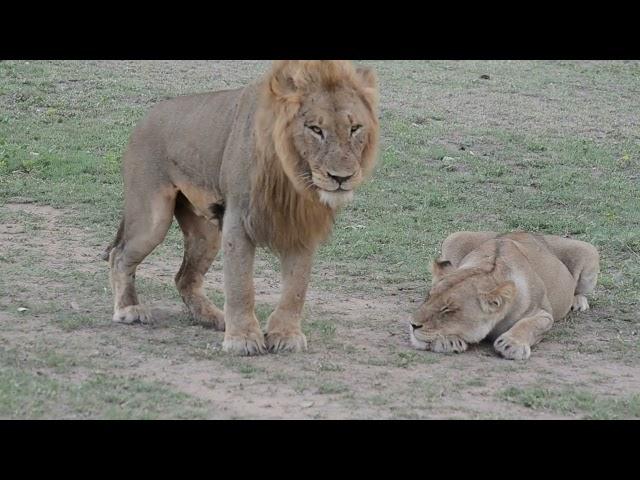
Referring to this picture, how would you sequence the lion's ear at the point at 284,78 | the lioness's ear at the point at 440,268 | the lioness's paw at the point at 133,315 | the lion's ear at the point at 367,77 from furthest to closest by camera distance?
the lioness's ear at the point at 440,268
the lioness's paw at the point at 133,315
the lion's ear at the point at 367,77
the lion's ear at the point at 284,78

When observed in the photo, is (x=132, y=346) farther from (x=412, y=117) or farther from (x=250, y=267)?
(x=412, y=117)

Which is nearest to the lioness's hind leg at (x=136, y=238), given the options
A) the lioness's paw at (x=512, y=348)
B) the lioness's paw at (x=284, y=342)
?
Answer: the lioness's paw at (x=284, y=342)

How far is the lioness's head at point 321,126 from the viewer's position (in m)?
5.31

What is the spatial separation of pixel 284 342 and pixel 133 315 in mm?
998

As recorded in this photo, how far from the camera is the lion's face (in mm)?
5297

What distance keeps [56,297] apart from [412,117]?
6.13m

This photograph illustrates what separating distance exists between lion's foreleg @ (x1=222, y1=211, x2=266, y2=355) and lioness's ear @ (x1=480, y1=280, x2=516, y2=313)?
123 cm

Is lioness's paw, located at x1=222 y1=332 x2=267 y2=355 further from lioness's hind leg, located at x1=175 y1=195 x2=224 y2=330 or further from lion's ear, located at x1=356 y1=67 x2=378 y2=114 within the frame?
lion's ear, located at x1=356 y1=67 x2=378 y2=114

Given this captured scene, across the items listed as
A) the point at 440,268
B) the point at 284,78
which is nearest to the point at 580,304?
the point at 440,268

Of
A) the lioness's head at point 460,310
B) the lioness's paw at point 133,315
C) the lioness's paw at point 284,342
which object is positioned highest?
the lioness's head at point 460,310

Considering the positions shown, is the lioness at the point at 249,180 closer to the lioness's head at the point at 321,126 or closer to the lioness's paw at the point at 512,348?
the lioness's head at the point at 321,126

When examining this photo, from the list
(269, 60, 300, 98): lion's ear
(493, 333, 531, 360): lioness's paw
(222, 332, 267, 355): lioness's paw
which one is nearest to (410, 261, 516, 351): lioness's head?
(493, 333, 531, 360): lioness's paw

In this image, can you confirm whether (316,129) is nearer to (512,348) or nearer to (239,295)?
(239,295)

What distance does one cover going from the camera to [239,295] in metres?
5.65
